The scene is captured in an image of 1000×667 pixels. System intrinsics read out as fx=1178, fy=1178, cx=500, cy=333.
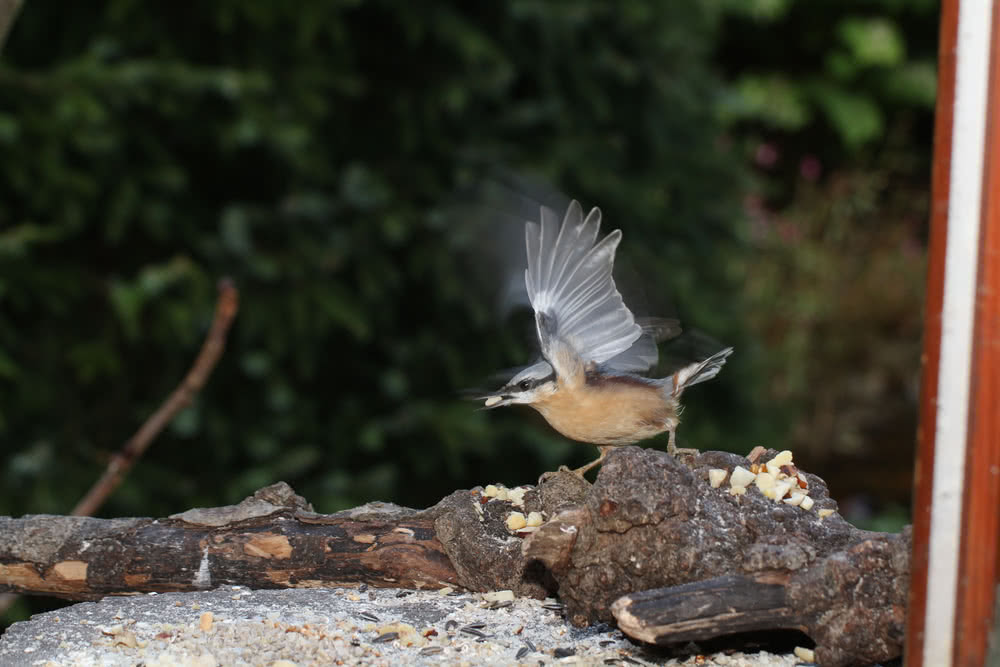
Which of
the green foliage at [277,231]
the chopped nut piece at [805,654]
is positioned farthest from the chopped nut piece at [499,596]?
the green foliage at [277,231]

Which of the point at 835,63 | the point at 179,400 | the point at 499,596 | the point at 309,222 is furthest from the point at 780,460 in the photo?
the point at 835,63

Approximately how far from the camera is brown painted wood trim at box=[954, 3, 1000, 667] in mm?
1443

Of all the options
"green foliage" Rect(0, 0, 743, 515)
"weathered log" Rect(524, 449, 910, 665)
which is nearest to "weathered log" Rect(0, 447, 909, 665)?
A: "weathered log" Rect(524, 449, 910, 665)

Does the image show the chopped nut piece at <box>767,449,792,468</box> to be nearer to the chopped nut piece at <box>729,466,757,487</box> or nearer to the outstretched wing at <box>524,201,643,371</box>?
the chopped nut piece at <box>729,466,757,487</box>

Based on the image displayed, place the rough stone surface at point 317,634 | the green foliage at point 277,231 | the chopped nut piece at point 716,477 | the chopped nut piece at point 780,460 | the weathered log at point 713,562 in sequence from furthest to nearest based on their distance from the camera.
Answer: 1. the green foliage at point 277,231
2. the chopped nut piece at point 780,460
3. the chopped nut piece at point 716,477
4. the rough stone surface at point 317,634
5. the weathered log at point 713,562

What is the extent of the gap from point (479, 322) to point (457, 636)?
2425 mm

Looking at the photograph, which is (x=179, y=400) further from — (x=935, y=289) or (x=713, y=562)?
(x=935, y=289)

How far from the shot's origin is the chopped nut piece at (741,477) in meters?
2.17

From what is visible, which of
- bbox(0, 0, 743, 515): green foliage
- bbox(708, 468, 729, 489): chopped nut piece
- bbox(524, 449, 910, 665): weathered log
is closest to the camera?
bbox(524, 449, 910, 665): weathered log

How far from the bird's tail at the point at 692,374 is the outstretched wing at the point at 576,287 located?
8.9 inches

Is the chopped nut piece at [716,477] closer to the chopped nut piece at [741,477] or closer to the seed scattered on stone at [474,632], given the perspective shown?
the chopped nut piece at [741,477]

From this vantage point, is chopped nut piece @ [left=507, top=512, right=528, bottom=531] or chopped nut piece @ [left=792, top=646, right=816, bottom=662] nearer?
chopped nut piece @ [left=792, top=646, right=816, bottom=662]

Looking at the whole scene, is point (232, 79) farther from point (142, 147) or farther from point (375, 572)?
point (375, 572)

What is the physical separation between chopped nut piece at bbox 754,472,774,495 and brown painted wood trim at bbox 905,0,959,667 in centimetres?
63
